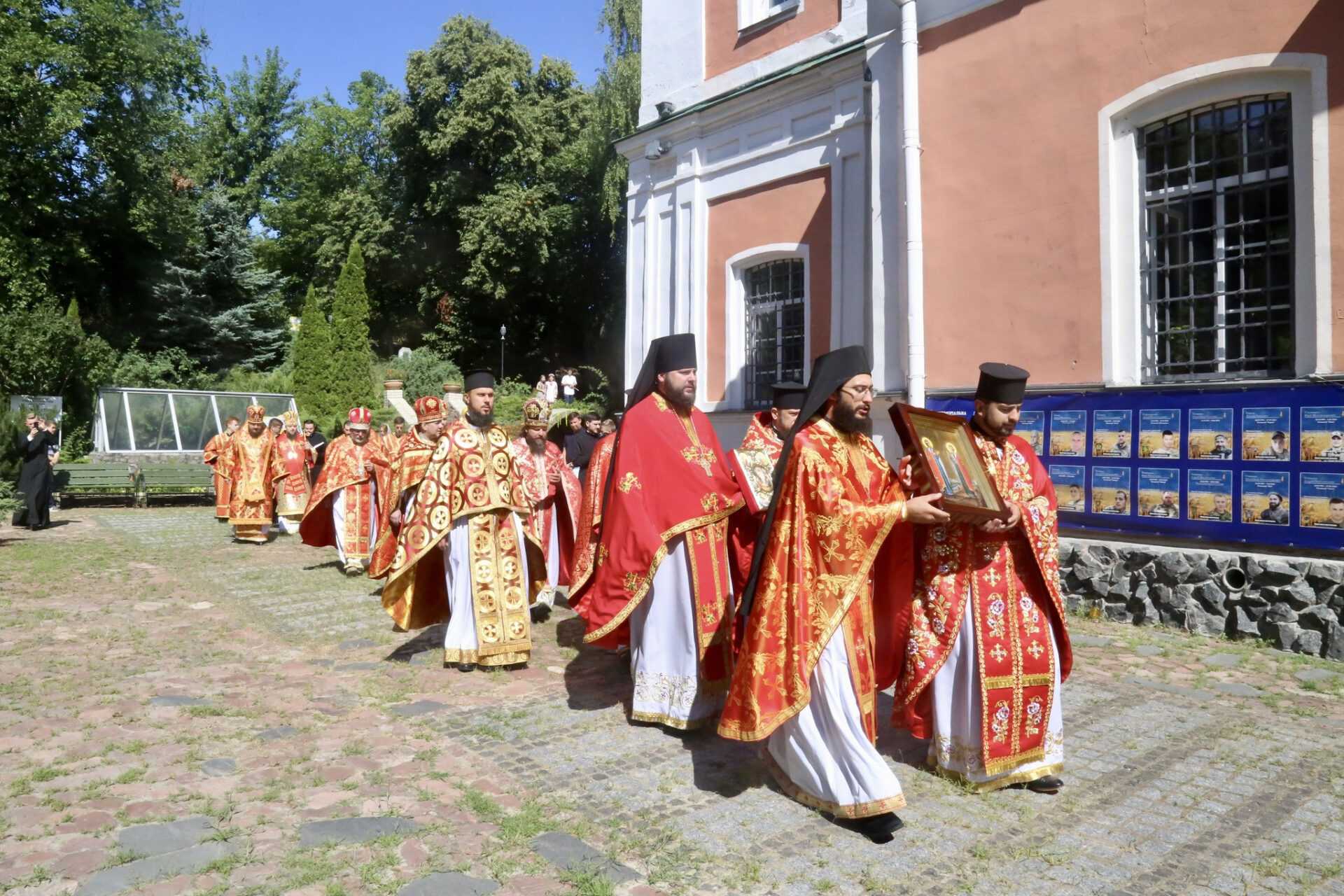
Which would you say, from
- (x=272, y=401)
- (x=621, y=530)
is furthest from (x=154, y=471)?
(x=621, y=530)

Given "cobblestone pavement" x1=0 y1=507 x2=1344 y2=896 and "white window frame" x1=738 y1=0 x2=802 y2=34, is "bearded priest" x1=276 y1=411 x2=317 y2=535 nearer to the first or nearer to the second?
"cobblestone pavement" x1=0 y1=507 x2=1344 y2=896

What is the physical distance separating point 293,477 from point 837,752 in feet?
46.0

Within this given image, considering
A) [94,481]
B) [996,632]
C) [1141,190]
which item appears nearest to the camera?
[996,632]

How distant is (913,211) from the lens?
33.0 ft

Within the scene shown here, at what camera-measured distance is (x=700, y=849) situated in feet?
12.7

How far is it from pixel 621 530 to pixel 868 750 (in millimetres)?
2038

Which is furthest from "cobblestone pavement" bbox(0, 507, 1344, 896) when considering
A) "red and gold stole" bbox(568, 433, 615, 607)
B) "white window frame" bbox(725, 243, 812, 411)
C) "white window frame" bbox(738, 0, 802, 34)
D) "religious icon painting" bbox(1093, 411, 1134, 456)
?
"white window frame" bbox(738, 0, 802, 34)

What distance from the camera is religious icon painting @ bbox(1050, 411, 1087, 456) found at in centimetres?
879

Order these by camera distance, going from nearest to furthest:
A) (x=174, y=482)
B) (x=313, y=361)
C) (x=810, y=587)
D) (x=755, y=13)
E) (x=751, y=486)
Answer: (x=810, y=587), (x=751, y=486), (x=755, y=13), (x=174, y=482), (x=313, y=361)

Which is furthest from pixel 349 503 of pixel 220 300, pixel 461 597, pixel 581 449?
pixel 220 300

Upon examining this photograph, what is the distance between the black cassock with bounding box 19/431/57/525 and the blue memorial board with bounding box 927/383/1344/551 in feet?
50.8

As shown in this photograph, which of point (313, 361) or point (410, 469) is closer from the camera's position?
point (410, 469)

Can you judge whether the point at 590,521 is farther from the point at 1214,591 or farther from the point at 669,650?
the point at 1214,591

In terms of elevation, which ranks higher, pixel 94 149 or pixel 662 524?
pixel 94 149
